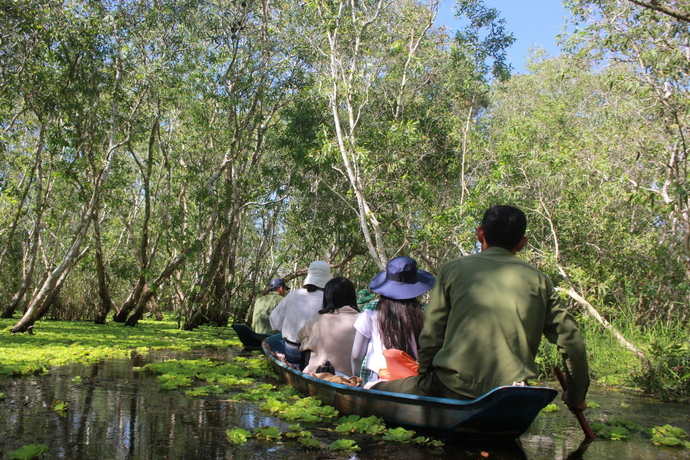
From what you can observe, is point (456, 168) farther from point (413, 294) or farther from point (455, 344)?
point (455, 344)

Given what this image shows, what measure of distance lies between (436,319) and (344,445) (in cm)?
100

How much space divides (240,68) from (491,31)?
6013mm

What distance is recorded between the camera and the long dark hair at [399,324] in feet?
14.1

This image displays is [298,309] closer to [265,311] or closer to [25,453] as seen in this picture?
[265,311]

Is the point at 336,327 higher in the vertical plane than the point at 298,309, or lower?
lower

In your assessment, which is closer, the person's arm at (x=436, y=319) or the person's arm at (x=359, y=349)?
the person's arm at (x=436, y=319)

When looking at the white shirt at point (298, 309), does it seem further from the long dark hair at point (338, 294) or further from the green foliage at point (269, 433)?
the green foliage at point (269, 433)

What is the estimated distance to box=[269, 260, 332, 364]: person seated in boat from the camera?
22.0ft

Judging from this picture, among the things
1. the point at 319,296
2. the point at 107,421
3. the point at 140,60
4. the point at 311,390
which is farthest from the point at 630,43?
the point at 140,60

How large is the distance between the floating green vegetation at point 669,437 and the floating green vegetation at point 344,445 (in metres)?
2.23

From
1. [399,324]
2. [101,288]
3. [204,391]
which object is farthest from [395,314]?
[101,288]

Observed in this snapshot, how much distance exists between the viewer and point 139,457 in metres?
3.37

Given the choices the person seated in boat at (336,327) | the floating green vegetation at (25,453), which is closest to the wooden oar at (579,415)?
the person seated in boat at (336,327)

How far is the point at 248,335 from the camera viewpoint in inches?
383
